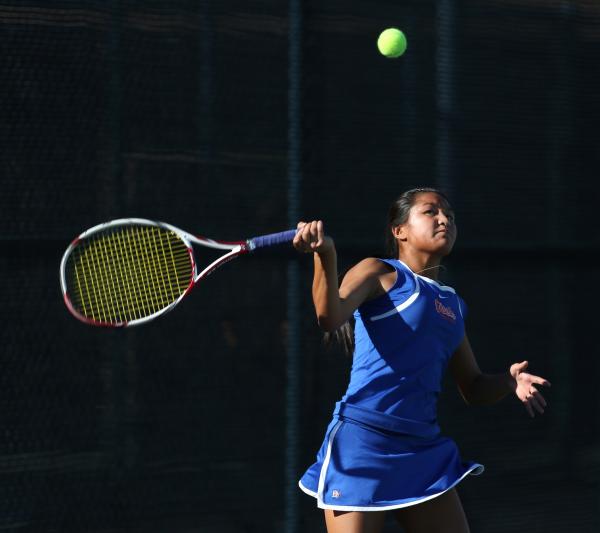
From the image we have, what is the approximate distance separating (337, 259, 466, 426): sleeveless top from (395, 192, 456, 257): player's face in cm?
11

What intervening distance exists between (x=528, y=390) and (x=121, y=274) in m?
1.27

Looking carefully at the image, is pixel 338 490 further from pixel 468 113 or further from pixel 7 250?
pixel 468 113

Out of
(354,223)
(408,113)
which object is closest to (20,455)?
(354,223)

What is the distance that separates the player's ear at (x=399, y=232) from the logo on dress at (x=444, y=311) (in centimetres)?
23

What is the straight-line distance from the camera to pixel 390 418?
10.6ft

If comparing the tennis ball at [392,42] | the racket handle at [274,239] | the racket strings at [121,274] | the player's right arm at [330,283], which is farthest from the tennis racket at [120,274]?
the tennis ball at [392,42]

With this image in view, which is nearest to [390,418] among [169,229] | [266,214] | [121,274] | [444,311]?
[444,311]

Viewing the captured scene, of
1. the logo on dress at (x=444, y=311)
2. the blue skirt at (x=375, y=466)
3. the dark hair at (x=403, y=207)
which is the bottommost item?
the blue skirt at (x=375, y=466)

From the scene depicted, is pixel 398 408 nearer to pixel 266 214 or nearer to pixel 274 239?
pixel 274 239

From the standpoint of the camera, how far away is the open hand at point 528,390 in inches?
125

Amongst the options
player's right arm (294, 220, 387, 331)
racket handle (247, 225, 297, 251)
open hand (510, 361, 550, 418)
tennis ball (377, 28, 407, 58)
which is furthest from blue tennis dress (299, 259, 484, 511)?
tennis ball (377, 28, 407, 58)

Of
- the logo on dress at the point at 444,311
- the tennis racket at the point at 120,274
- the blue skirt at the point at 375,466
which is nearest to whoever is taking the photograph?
the blue skirt at the point at 375,466

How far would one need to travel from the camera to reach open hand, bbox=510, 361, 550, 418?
10.4 ft

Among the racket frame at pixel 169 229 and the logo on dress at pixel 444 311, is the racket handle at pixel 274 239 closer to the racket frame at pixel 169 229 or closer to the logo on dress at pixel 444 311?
the racket frame at pixel 169 229
